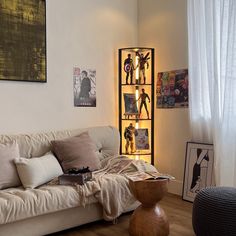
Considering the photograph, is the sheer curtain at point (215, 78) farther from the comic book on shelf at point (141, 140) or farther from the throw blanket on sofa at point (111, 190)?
the throw blanket on sofa at point (111, 190)

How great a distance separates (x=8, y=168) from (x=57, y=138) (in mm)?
706

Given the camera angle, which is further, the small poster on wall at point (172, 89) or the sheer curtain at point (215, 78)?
the small poster on wall at point (172, 89)

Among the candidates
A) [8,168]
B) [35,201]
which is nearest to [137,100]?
[8,168]

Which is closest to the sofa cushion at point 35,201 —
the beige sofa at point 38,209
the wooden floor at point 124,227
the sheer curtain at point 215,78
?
the beige sofa at point 38,209

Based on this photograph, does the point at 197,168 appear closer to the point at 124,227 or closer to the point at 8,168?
the point at 124,227

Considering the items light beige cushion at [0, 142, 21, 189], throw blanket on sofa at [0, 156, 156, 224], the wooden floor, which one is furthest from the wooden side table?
light beige cushion at [0, 142, 21, 189]

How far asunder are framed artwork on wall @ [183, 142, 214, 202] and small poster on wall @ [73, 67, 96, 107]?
129 centimetres

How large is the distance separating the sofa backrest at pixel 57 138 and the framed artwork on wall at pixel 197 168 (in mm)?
826

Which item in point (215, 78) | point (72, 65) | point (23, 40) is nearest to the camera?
point (215, 78)

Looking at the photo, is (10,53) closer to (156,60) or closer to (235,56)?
(156,60)

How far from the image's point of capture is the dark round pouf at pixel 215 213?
7.43ft

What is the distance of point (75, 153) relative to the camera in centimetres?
319

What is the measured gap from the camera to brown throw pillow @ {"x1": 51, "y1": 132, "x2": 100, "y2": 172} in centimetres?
317

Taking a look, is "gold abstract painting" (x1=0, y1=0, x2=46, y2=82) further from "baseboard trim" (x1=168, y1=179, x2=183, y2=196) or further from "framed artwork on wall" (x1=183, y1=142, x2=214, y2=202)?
"baseboard trim" (x1=168, y1=179, x2=183, y2=196)
